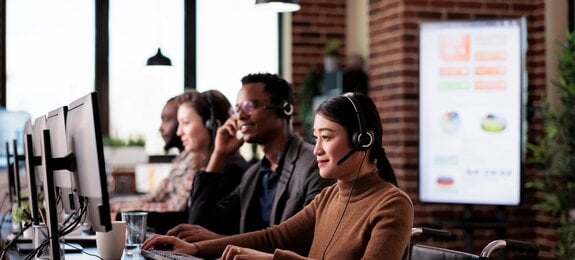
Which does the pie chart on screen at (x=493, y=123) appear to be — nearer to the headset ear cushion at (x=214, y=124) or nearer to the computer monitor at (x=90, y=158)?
the headset ear cushion at (x=214, y=124)

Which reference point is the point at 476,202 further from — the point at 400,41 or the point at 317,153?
the point at 317,153

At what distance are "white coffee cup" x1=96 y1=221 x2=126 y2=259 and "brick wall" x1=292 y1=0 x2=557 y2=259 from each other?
318 cm

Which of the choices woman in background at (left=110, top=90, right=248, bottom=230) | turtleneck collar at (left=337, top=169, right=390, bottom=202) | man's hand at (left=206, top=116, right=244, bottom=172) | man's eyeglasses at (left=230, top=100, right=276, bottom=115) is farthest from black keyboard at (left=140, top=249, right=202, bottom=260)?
woman in background at (left=110, top=90, right=248, bottom=230)

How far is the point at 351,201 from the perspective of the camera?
2.34 metres

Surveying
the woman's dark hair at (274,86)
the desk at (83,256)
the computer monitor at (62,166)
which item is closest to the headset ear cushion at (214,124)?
the woman's dark hair at (274,86)

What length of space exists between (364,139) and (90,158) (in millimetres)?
706

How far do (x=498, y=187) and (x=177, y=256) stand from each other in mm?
3182

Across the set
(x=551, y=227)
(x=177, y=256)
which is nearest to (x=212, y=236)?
(x=177, y=256)

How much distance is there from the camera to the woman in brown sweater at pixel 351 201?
209 centimetres

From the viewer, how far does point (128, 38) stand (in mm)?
6891

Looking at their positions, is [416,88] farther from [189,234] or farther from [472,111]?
[189,234]

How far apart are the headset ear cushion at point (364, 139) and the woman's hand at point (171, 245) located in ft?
2.02

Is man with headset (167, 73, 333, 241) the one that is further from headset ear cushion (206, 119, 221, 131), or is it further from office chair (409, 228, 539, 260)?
office chair (409, 228, 539, 260)

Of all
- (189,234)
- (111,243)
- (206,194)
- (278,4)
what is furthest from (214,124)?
(111,243)
